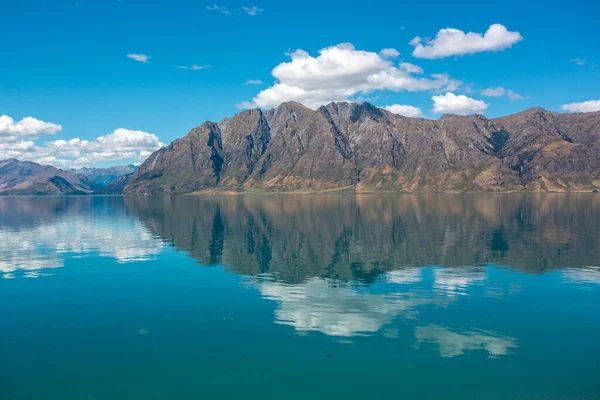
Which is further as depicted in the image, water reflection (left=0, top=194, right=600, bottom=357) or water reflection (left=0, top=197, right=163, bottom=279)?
water reflection (left=0, top=197, right=163, bottom=279)

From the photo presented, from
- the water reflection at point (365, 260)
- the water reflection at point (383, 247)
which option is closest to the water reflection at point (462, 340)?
the water reflection at point (365, 260)

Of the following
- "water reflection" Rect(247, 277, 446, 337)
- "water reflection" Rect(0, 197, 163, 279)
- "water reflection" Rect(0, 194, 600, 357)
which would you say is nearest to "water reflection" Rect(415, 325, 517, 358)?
"water reflection" Rect(0, 194, 600, 357)

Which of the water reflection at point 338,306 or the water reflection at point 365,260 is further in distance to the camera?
the water reflection at point 365,260

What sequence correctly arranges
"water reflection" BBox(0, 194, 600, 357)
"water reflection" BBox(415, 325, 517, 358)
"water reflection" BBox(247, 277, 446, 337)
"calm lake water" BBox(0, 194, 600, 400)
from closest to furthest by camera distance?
1. "calm lake water" BBox(0, 194, 600, 400)
2. "water reflection" BBox(415, 325, 517, 358)
3. "water reflection" BBox(247, 277, 446, 337)
4. "water reflection" BBox(0, 194, 600, 357)

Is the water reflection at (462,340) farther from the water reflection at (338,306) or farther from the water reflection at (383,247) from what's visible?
the water reflection at (383,247)

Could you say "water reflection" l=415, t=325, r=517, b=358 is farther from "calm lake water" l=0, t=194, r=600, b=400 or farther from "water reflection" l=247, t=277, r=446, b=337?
"water reflection" l=247, t=277, r=446, b=337

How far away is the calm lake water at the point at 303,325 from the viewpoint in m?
28.8

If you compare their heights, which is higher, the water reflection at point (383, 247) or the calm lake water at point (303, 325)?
the water reflection at point (383, 247)

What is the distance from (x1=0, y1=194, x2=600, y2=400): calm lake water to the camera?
28.8m

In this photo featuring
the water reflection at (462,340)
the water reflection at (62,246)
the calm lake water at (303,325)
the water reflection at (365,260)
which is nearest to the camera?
the calm lake water at (303,325)

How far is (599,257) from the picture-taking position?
75875 mm

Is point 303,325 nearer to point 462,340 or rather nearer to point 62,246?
point 462,340

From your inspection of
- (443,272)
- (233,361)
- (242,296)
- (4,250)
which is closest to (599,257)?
(443,272)

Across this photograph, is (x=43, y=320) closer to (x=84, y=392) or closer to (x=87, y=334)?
(x=87, y=334)
